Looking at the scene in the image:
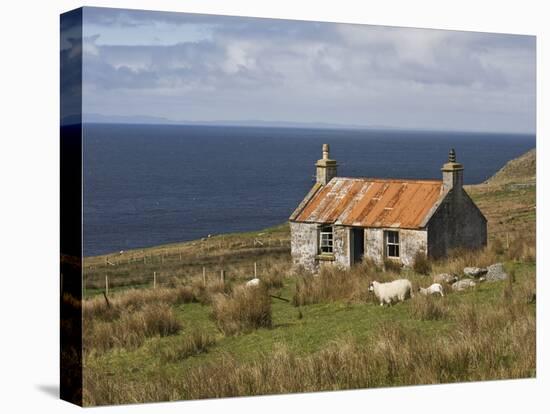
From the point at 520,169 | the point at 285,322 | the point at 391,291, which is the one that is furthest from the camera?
the point at 520,169

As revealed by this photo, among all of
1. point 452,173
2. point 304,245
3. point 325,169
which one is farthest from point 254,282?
point 452,173

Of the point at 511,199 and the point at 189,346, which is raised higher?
the point at 511,199

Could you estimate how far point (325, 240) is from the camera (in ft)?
57.5

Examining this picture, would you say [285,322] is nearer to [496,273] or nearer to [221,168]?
[221,168]

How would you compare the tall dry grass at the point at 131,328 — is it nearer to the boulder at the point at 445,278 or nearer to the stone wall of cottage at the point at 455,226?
the boulder at the point at 445,278

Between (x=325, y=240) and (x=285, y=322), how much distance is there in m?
1.60

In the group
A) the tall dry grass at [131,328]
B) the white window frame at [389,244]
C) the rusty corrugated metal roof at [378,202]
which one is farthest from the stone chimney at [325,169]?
the tall dry grass at [131,328]

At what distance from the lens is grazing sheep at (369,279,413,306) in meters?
17.1

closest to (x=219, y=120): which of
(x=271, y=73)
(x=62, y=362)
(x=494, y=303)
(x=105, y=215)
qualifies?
(x=271, y=73)

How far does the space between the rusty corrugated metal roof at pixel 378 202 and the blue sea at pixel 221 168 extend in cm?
17

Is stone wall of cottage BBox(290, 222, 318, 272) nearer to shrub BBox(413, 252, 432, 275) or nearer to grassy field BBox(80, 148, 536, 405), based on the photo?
grassy field BBox(80, 148, 536, 405)

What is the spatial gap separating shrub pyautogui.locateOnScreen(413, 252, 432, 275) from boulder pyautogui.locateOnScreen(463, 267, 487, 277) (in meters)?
0.56

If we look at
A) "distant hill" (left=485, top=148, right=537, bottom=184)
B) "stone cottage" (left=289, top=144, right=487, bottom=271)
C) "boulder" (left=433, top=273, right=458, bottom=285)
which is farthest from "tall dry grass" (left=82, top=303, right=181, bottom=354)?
"distant hill" (left=485, top=148, right=537, bottom=184)

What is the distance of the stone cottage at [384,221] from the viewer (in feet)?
56.9
